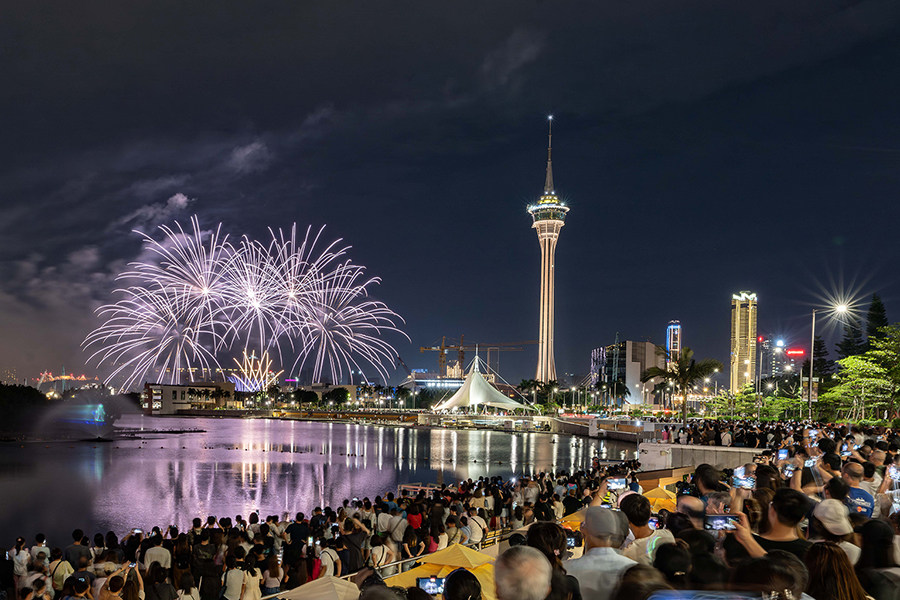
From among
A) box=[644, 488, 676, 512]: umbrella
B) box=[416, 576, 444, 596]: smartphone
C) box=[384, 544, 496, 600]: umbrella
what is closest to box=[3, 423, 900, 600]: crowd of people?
box=[384, 544, 496, 600]: umbrella

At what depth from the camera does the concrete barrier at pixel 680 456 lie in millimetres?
28188

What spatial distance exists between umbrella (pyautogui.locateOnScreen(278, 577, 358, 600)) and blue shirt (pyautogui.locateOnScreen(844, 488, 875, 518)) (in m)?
4.92

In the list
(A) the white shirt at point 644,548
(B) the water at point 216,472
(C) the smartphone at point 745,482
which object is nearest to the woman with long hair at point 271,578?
(C) the smartphone at point 745,482

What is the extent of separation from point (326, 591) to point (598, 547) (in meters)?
4.60

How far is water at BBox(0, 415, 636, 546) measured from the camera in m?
32.2

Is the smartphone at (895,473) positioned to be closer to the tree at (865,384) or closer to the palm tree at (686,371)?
the tree at (865,384)

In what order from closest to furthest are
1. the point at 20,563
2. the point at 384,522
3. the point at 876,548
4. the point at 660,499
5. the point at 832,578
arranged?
the point at 832,578 → the point at 876,548 → the point at 20,563 → the point at 384,522 → the point at 660,499

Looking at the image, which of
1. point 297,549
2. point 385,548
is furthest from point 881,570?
point 297,549

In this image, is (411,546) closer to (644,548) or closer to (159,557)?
(159,557)

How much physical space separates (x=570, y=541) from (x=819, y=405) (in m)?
54.8

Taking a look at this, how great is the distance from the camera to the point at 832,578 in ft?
12.5

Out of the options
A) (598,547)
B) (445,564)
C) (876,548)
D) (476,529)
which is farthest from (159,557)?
(876,548)

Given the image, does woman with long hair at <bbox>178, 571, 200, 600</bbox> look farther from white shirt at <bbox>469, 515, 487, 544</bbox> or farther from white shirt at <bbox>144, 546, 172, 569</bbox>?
white shirt at <bbox>469, 515, 487, 544</bbox>

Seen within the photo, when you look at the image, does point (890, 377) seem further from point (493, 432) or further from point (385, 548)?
point (493, 432)
